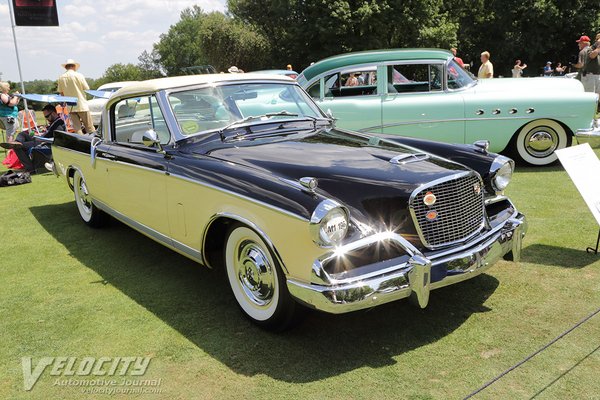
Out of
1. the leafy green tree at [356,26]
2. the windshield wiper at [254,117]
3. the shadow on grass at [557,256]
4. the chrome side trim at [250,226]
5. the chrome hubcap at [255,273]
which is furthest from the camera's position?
the leafy green tree at [356,26]

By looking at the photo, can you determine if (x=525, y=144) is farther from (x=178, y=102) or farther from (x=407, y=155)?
(x=178, y=102)

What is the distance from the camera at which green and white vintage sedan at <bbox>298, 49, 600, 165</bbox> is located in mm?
7453

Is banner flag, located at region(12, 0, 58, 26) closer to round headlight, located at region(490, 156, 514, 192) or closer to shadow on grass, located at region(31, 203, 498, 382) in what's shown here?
shadow on grass, located at region(31, 203, 498, 382)

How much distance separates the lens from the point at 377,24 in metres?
33.5

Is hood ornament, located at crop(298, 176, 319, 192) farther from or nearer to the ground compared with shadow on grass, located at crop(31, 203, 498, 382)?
farther from the ground

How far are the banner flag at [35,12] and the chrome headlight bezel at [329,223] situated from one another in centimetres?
1197

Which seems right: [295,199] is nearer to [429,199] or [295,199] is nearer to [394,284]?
[394,284]

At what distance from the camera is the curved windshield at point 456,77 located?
780cm

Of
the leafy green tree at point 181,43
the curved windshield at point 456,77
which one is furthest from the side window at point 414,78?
the leafy green tree at point 181,43

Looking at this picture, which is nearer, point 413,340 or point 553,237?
point 413,340

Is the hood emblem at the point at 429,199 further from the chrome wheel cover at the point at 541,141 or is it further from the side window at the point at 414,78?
the chrome wheel cover at the point at 541,141

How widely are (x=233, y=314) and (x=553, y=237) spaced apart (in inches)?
120

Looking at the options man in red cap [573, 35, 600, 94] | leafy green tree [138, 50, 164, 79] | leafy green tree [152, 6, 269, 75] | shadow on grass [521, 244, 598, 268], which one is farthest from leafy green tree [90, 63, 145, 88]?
shadow on grass [521, 244, 598, 268]

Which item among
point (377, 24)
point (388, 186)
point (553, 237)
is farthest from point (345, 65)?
point (377, 24)
